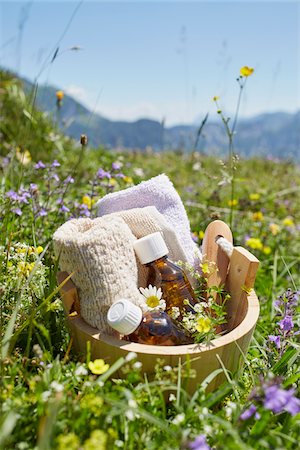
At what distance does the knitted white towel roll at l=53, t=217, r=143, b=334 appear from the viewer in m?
1.63

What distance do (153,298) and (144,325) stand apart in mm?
107

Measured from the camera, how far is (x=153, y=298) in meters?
1.69

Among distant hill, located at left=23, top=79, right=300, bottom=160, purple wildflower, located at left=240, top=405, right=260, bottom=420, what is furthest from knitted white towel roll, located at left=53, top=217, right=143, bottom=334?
distant hill, located at left=23, top=79, right=300, bottom=160

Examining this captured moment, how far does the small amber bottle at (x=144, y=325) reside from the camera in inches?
58.6

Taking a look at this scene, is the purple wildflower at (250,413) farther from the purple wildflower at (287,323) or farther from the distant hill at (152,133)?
the distant hill at (152,133)

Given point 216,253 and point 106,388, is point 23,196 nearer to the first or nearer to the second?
point 216,253

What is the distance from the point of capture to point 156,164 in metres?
6.67

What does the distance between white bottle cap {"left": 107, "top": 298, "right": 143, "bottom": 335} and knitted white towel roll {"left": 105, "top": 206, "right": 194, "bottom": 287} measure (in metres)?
0.31

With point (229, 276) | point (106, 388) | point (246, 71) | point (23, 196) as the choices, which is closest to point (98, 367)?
point (106, 388)

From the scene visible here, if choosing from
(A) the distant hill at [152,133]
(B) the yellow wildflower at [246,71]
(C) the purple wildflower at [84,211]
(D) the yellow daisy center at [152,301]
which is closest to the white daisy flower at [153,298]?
(D) the yellow daisy center at [152,301]

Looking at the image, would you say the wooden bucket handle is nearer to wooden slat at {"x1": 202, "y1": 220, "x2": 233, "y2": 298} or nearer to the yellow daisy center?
wooden slat at {"x1": 202, "y1": 220, "x2": 233, "y2": 298}

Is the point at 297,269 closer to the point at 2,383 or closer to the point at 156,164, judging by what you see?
the point at 2,383

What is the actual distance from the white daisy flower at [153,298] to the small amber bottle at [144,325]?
0.03 metres

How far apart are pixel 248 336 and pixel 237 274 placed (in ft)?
0.96
